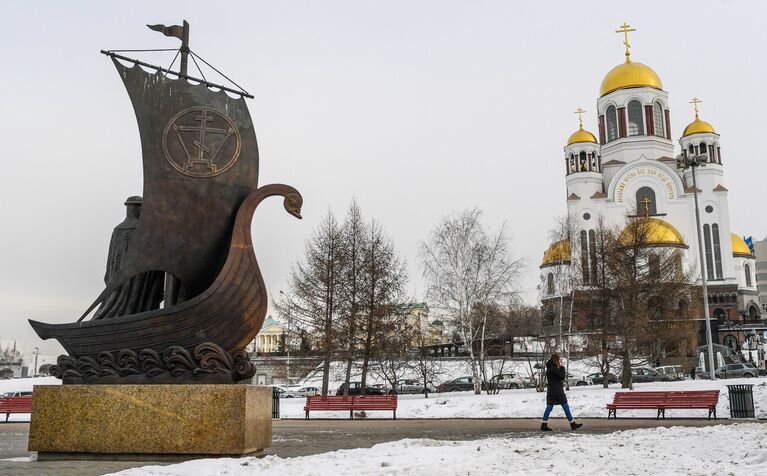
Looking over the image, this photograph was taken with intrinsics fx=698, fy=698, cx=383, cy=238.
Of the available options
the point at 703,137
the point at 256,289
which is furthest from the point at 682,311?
the point at 703,137

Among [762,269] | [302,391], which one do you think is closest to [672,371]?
[302,391]

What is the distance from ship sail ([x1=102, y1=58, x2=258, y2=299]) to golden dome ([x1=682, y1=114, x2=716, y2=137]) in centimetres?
6317

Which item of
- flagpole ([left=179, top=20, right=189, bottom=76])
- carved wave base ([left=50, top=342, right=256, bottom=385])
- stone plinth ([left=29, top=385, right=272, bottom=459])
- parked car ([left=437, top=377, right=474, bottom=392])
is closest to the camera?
stone plinth ([left=29, top=385, right=272, bottom=459])

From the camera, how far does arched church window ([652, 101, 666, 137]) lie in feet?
212

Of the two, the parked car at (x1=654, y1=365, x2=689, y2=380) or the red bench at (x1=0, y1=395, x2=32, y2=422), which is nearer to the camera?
the red bench at (x1=0, y1=395, x2=32, y2=422)

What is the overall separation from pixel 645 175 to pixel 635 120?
5.77 metres

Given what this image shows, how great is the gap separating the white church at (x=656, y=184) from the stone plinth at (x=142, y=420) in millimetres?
52893

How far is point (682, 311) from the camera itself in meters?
30.6

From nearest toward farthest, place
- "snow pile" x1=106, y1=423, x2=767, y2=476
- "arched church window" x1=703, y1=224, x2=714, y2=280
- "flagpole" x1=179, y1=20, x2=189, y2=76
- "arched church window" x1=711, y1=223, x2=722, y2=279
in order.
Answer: "snow pile" x1=106, y1=423, x2=767, y2=476, "flagpole" x1=179, y1=20, x2=189, y2=76, "arched church window" x1=703, y1=224, x2=714, y2=280, "arched church window" x1=711, y1=223, x2=722, y2=279

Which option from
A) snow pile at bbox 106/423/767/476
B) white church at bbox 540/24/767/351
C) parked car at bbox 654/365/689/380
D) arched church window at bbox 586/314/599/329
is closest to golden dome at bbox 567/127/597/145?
white church at bbox 540/24/767/351

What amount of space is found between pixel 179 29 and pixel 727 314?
2372 inches

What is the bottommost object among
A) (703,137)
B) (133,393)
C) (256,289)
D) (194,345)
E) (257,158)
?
(133,393)

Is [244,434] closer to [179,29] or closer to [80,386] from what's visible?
[80,386]

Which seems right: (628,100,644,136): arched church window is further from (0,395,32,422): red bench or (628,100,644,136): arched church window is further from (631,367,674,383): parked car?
(0,395,32,422): red bench
